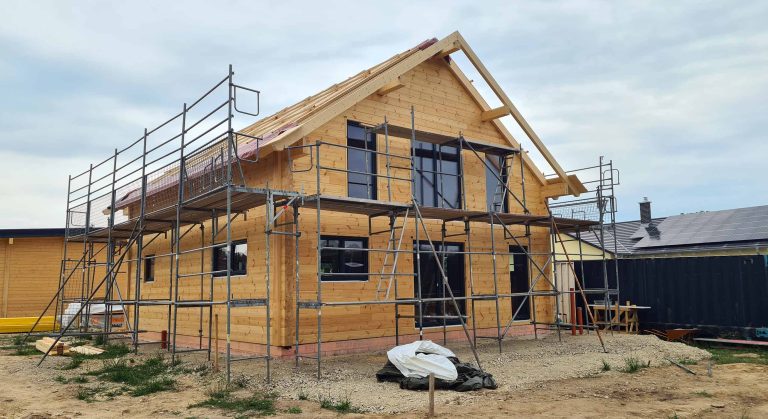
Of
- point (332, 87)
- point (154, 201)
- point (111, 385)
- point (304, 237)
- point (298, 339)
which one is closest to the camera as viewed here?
point (111, 385)

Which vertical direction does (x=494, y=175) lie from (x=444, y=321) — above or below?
above

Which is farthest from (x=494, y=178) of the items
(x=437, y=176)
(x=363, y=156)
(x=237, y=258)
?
(x=237, y=258)

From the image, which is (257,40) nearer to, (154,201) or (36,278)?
(154,201)

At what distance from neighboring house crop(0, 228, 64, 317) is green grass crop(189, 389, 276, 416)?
18.1 m

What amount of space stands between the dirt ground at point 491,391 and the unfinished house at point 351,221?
2.70ft

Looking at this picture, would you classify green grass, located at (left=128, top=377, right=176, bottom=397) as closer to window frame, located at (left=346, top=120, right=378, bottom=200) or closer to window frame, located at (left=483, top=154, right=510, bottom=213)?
window frame, located at (left=346, top=120, right=378, bottom=200)

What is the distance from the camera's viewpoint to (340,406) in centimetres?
835

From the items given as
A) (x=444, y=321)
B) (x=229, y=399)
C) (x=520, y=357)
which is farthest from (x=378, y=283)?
(x=229, y=399)

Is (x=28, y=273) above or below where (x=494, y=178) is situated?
below

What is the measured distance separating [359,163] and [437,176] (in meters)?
2.49

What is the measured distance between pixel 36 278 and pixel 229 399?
19.3m

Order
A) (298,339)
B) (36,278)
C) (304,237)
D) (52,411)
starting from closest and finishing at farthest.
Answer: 1. (52,411)
2. (298,339)
3. (304,237)
4. (36,278)

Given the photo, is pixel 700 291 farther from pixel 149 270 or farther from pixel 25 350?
pixel 25 350

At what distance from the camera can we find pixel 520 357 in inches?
496
